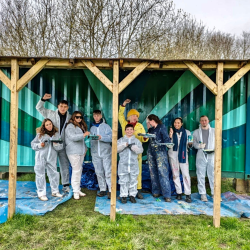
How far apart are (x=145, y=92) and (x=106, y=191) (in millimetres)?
2625

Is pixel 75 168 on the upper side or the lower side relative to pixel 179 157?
lower

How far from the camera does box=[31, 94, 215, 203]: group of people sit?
4.42m

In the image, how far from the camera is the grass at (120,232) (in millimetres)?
2971

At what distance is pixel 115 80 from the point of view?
3.66 metres

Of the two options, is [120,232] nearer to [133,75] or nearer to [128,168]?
[128,168]

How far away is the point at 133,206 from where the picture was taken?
167 inches

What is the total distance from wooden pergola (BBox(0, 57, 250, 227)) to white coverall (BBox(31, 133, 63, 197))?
2.39 feet

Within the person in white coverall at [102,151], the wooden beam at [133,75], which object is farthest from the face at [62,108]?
the wooden beam at [133,75]

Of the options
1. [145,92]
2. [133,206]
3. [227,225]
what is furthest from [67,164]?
[227,225]

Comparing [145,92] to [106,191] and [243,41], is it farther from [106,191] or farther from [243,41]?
[243,41]

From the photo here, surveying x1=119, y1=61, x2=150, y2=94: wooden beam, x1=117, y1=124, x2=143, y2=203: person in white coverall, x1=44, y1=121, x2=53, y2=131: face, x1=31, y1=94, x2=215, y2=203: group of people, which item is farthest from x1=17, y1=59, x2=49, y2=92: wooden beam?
x1=117, y1=124, x2=143, y2=203: person in white coverall

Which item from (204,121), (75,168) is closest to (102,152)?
(75,168)

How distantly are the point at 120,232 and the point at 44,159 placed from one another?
217 centimetres

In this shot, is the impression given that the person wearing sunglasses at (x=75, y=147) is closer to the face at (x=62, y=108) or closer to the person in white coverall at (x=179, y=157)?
the face at (x=62, y=108)
